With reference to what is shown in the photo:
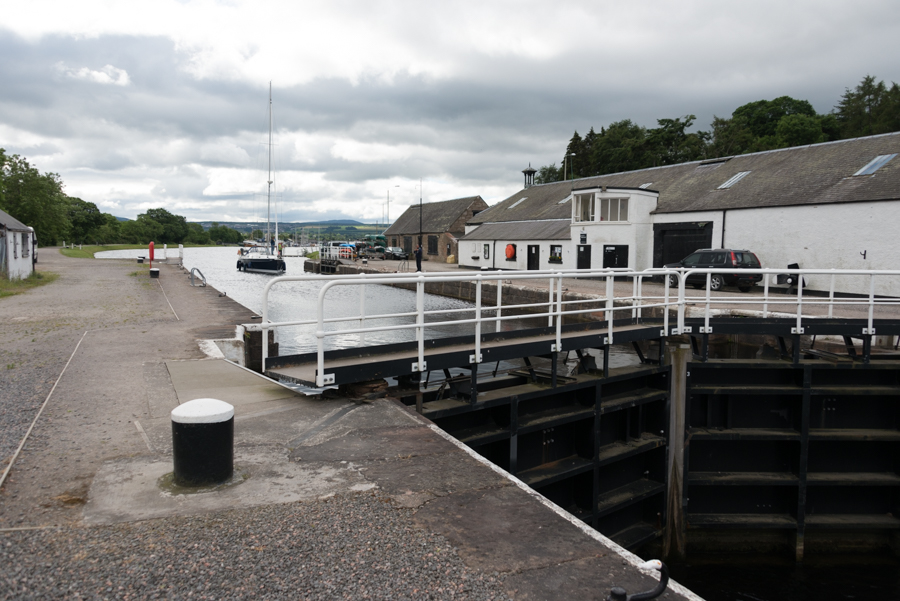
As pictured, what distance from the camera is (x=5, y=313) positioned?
16047 millimetres

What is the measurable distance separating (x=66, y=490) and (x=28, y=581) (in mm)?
1299

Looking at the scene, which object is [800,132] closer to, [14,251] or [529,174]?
[529,174]

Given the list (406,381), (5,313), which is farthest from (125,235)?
(406,381)

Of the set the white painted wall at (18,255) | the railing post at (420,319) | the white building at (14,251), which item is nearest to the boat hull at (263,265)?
the white painted wall at (18,255)

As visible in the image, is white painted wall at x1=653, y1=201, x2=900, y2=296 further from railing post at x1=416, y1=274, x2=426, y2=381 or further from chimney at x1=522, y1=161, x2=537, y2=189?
chimney at x1=522, y1=161, x2=537, y2=189

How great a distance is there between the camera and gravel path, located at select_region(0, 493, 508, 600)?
10.2 feet

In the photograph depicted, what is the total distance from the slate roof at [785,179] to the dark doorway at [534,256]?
688cm

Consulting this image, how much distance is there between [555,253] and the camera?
107 feet

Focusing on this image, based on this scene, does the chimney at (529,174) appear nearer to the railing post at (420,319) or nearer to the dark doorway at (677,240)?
the dark doorway at (677,240)

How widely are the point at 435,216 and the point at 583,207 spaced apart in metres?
30.0

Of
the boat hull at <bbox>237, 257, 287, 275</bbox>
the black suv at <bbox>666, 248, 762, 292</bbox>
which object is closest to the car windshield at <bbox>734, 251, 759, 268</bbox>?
the black suv at <bbox>666, 248, 762, 292</bbox>

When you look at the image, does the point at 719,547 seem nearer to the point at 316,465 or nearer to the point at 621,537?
the point at 621,537

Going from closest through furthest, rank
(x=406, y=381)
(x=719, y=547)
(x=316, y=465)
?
(x=316, y=465)
(x=406, y=381)
(x=719, y=547)

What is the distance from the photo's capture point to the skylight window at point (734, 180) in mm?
27500
